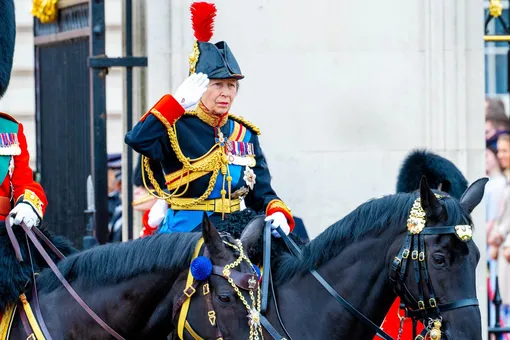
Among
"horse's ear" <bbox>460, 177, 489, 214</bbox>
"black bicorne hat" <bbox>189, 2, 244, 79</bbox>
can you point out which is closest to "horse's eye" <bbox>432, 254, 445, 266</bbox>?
"horse's ear" <bbox>460, 177, 489, 214</bbox>

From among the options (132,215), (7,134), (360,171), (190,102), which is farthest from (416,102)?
(7,134)

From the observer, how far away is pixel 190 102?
620 cm

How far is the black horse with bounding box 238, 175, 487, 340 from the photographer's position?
218 inches

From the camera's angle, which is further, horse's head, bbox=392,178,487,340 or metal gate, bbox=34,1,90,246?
metal gate, bbox=34,1,90,246

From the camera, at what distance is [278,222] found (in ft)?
20.4

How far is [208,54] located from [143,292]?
160cm

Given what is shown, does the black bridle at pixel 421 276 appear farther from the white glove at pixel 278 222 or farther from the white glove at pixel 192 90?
the white glove at pixel 192 90

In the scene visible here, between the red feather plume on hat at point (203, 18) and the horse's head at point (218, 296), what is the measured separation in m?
1.65

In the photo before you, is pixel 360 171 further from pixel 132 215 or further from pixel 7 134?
pixel 7 134

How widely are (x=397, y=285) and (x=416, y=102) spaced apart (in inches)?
117

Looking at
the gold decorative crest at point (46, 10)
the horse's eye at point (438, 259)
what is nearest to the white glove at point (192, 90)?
the horse's eye at point (438, 259)

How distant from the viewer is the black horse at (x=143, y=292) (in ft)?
16.5

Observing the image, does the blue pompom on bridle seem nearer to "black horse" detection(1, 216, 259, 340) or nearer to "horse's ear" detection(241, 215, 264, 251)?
"black horse" detection(1, 216, 259, 340)

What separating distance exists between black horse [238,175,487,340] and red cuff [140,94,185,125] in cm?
81
